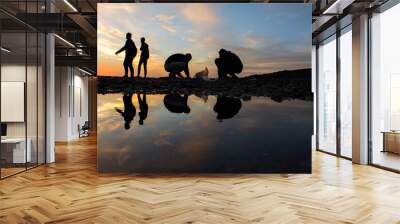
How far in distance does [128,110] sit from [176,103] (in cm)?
86

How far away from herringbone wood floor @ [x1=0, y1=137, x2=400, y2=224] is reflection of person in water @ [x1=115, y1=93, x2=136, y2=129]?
0.99m

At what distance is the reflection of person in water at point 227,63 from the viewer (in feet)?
22.5

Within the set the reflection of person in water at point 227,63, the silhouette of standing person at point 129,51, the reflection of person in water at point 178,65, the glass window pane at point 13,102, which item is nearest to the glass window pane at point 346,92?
the reflection of person in water at point 227,63

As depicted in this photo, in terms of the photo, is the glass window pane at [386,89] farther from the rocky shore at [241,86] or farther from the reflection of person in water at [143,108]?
the reflection of person in water at [143,108]

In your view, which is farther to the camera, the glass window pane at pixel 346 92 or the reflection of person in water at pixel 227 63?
the glass window pane at pixel 346 92

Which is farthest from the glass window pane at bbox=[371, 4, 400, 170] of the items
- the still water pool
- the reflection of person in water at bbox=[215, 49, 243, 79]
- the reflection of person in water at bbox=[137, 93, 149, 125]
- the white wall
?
the white wall

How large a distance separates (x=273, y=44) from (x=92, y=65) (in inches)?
326

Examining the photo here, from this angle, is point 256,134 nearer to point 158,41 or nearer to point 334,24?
point 158,41

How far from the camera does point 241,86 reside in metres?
6.86

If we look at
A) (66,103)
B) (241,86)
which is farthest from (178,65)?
(66,103)

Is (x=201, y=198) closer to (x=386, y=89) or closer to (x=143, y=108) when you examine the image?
(x=143, y=108)

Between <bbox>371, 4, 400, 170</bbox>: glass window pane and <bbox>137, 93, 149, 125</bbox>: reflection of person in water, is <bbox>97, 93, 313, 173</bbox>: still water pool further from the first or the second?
<bbox>371, 4, 400, 170</bbox>: glass window pane

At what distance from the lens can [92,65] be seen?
13.4 meters

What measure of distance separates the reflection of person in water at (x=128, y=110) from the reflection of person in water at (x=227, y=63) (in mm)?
1652
